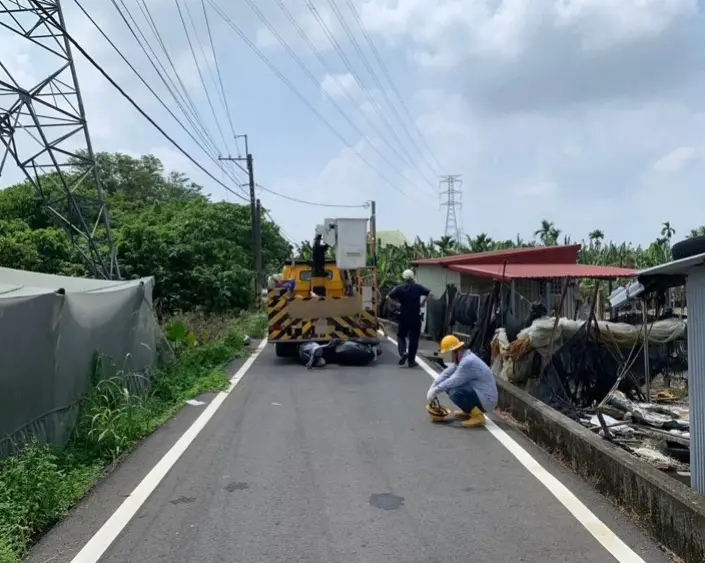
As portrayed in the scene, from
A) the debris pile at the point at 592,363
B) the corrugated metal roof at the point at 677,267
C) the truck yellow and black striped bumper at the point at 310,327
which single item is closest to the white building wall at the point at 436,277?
the truck yellow and black striped bumper at the point at 310,327

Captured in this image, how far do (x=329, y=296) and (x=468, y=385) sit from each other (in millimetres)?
8357

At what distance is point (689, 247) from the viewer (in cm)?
722

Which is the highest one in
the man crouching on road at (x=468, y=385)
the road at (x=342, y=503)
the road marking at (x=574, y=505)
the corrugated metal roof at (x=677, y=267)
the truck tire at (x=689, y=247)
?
the truck tire at (x=689, y=247)

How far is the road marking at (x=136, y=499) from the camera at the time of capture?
493 cm

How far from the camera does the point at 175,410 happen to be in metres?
10.0

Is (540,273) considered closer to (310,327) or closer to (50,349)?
(310,327)

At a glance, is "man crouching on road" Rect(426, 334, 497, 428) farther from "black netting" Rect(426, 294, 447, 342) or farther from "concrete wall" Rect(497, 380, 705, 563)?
"black netting" Rect(426, 294, 447, 342)

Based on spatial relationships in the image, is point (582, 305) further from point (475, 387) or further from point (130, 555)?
→ point (130, 555)

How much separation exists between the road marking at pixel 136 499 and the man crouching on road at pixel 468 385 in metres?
2.91

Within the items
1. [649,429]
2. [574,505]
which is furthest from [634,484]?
[649,429]

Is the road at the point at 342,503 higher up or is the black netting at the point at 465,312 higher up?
the black netting at the point at 465,312

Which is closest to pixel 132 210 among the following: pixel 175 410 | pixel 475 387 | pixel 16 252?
pixel 16 252

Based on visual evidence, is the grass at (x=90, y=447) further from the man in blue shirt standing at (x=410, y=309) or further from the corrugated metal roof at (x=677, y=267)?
the corrugated metal roof at (x=677, y=267)

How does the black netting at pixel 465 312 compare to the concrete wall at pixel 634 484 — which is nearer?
the concrete wall at pixel 634 484
